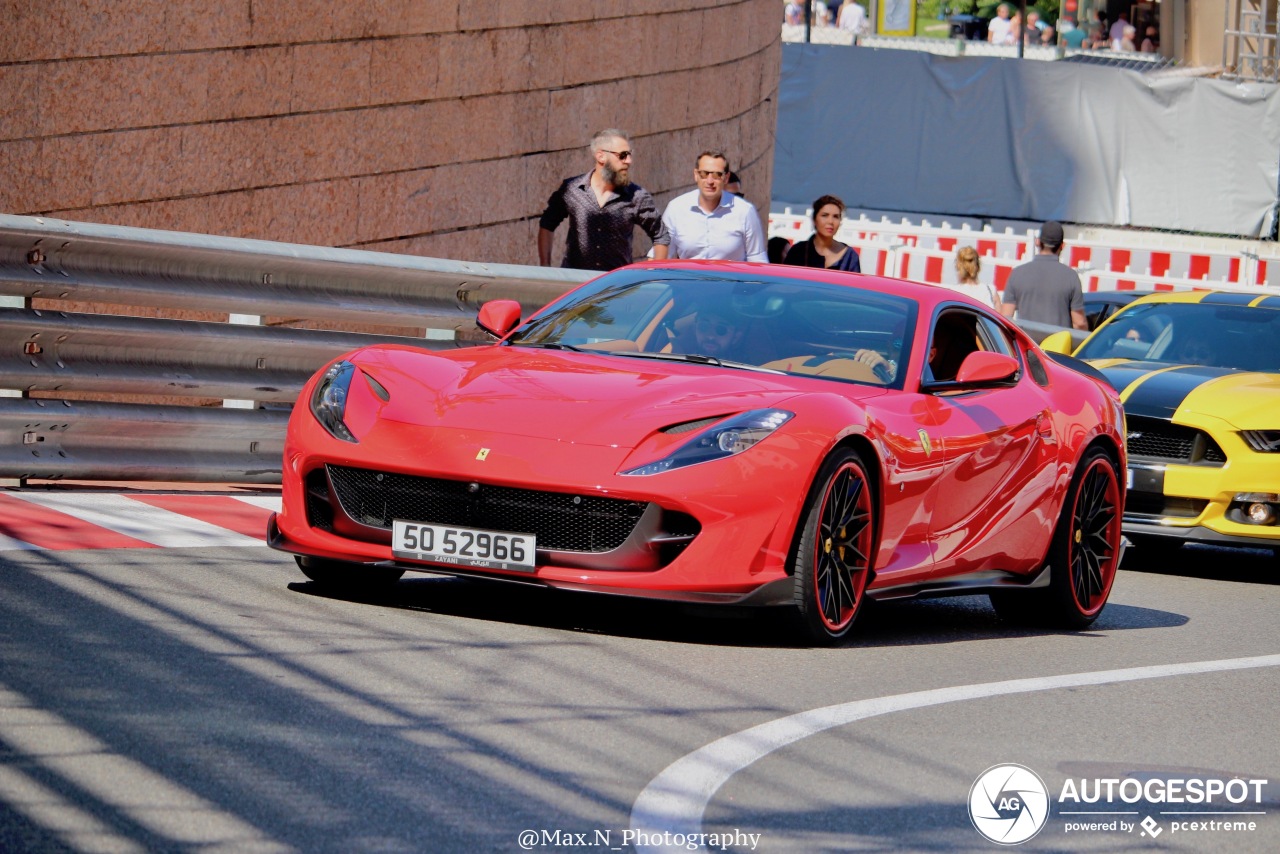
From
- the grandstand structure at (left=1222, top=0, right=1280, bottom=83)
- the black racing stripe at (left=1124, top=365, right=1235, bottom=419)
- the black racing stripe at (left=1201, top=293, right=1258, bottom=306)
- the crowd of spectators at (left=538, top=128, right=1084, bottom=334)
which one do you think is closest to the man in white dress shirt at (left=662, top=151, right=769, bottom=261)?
the crowd of spectators at (left=538, top=128, right=1084, bottom=334)

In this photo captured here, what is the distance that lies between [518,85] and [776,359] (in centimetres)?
765

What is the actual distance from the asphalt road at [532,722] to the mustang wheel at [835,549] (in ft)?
0.43

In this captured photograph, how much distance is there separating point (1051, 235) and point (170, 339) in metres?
7.70

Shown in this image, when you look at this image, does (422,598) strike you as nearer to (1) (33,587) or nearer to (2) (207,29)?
(1) (33,587)

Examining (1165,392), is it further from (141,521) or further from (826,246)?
(141,521)

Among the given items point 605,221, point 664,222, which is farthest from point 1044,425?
point 664,222

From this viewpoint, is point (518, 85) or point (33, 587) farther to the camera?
point (518, 85)

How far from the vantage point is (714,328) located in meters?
7.95

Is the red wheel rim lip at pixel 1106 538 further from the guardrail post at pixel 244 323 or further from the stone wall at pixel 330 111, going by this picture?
the stone wall at pixel 330 111

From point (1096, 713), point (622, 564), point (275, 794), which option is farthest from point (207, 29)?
point (275, 794)

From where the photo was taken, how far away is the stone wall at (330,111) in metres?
11.2

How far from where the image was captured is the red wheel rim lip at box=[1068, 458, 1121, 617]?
8867 millimetres

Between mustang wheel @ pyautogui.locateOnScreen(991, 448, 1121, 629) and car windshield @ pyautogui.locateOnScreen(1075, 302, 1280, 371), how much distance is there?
3744mm

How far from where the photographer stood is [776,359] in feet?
25.5
